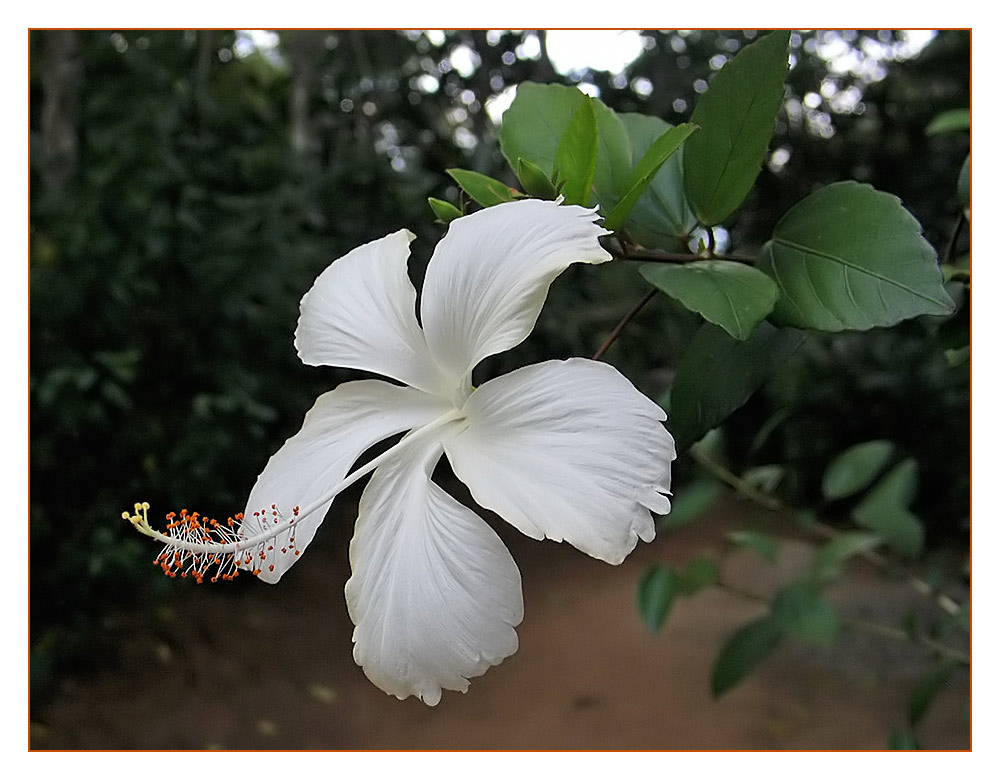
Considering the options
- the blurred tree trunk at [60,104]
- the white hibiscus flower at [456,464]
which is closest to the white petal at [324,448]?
the white hibiscus flower at [456,464]

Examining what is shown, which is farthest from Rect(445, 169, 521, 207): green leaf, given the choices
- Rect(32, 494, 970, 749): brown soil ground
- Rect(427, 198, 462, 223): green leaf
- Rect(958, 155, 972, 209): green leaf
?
Rect(32, 494, 970, 749): brown soil ground

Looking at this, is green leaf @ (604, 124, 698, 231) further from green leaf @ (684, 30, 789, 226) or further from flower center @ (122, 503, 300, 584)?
flower center @ (122, 503, 300, 584)

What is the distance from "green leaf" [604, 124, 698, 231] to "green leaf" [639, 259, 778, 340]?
2 cm

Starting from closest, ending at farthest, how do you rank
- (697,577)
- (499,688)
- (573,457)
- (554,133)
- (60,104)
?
(573,457)
(554,133)
(697,577)
(60,104)
(499,688)

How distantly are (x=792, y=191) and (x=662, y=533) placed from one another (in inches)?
30.3

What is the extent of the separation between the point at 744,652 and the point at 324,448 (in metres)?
0.71

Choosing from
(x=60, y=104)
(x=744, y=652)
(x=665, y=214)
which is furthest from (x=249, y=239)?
(x=665, y=214)

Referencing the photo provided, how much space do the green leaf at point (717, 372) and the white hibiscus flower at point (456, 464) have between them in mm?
91

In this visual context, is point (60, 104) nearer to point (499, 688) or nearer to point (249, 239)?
→ point (249, 239)

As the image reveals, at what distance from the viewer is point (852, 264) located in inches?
11.4

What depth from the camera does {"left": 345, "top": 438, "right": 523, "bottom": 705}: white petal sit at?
0.24 m

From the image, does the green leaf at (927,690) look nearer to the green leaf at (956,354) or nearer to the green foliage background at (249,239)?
the green foliage background at (249,239)

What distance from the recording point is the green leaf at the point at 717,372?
321 mm

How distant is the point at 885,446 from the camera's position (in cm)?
88
